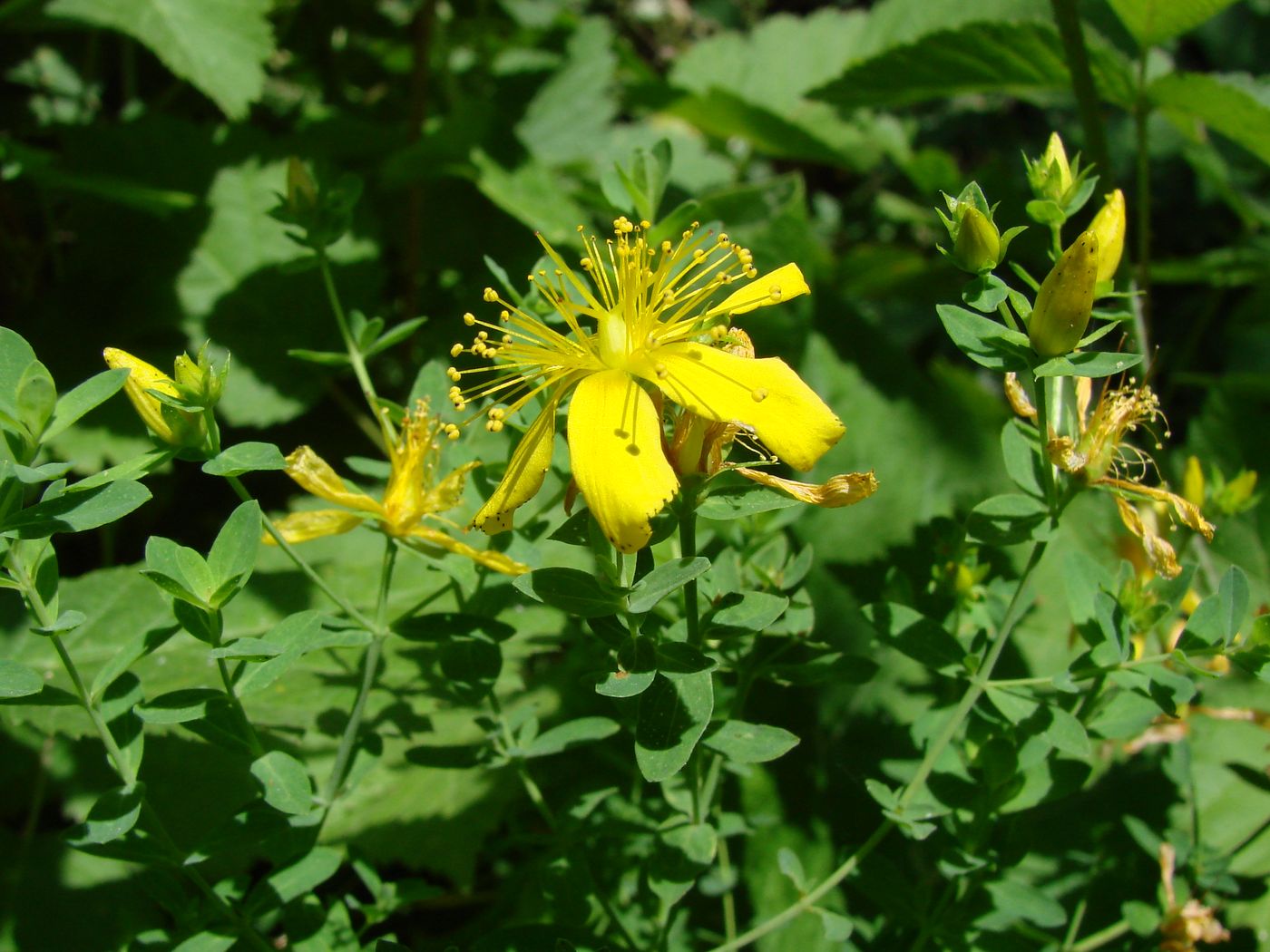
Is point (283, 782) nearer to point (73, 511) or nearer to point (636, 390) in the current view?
point (73, 511)

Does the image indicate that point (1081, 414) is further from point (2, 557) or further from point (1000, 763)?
point (2, 557)

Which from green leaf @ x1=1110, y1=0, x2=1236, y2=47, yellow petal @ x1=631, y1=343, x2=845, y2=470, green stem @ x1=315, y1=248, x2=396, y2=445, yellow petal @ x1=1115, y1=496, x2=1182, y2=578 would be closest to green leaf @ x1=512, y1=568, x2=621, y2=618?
yellow petal @ x1=631, y1=343, x2=845, y2=470

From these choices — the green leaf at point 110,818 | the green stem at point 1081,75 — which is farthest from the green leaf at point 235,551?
the green stem at point 1081,75

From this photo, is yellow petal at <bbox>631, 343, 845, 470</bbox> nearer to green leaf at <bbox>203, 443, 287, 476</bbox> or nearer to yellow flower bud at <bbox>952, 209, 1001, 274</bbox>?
yellow flower bud at <bbox>952, 209, 1001, 274</bbox>

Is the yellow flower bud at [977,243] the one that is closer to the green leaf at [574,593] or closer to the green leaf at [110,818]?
the green leaf at [574,593]

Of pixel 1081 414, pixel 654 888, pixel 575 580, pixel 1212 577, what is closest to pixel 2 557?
pixel 575 580
